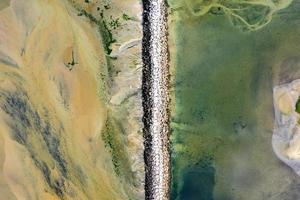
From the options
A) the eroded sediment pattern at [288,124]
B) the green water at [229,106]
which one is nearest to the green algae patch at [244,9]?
the green water at [229,106]

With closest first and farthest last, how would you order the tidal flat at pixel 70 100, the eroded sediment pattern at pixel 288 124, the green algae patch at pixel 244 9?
the tidal flat at pixel 70 100
the eroded sediment pattern at pixel 288 124
the green algae patch at pixel 244 9

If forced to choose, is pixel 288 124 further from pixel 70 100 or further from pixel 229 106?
pixel 70 100

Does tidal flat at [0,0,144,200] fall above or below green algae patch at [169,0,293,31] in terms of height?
below

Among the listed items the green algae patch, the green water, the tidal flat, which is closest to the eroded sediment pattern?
the green water

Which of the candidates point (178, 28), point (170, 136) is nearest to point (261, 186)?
point (170, 136)

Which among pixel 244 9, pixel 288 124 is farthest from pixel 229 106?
pixel 244 9

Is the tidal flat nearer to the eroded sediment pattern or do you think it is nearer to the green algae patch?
the green algae patch

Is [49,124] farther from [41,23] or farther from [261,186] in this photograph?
[261,186]

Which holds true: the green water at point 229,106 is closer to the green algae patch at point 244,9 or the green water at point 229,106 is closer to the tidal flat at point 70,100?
the green algae patch at point 244,9

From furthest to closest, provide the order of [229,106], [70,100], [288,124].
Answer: [229,106]
[288,124]
[70,100]
